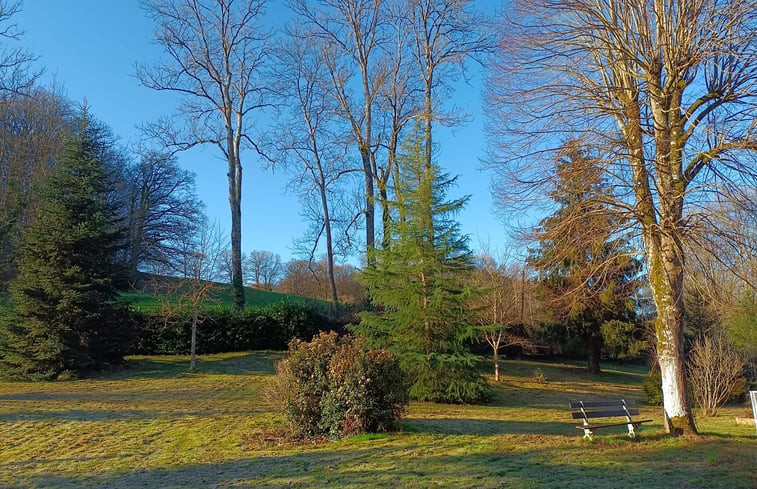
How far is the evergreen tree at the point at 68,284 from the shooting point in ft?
54.2

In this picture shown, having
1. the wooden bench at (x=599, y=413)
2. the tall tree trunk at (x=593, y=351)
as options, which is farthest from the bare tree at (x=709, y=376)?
the tall tree trunk at (x=593, y=351)

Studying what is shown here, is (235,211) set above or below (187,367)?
above

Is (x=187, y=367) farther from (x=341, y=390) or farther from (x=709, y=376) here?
(x=709, y=376)

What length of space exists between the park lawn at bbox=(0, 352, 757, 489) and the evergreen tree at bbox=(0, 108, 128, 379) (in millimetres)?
2076

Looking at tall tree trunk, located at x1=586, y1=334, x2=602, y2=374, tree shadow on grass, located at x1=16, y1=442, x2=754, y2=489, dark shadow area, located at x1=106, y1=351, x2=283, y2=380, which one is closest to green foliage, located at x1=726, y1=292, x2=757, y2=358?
tall tree trunk, located at x1=586, y1=334, x2=602, y2=374

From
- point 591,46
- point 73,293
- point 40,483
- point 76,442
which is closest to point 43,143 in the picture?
point 73,293

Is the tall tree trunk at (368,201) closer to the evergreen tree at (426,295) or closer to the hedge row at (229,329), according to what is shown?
the hedge row at (229,329)

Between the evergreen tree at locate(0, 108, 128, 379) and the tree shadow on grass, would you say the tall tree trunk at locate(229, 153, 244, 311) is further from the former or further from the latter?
the tree shadow on grass

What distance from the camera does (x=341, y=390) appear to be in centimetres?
926

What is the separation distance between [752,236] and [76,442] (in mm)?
11947

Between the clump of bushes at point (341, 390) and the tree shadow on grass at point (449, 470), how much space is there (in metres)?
0.84

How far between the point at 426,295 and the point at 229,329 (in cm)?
1077

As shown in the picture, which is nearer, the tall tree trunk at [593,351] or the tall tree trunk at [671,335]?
the tall tree trunk at [671,335]

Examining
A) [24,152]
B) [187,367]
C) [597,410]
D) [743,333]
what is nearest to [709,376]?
[597,410]
